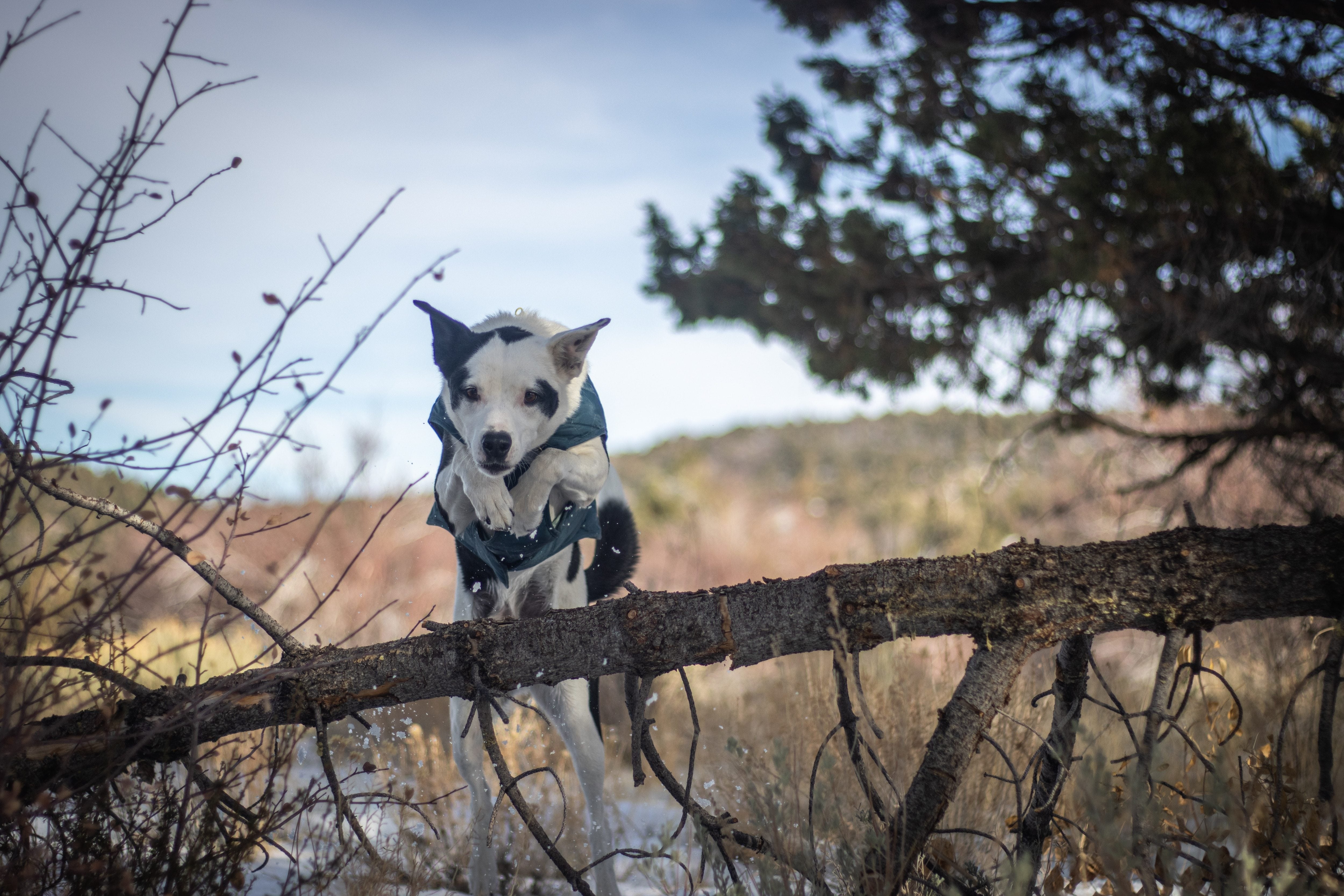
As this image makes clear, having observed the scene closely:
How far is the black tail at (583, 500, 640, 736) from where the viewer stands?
10.5 feet

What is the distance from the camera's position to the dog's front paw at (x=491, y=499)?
245 cm

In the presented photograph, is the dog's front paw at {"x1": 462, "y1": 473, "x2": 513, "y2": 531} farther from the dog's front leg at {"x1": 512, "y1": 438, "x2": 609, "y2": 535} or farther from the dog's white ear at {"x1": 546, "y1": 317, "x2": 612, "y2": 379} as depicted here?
the dog's white ear at {"x1": 546, "y1": 317, "x2": 612, "y2": 379}

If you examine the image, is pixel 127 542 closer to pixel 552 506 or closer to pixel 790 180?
pixel 790 180

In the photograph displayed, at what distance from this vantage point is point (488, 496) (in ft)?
8.02

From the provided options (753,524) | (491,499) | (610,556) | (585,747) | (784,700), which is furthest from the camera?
(753,524)

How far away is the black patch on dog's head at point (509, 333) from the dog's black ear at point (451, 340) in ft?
0.12

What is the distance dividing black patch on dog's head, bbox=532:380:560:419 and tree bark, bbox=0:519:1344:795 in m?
0.64

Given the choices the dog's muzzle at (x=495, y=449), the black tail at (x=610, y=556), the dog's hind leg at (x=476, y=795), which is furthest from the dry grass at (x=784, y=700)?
the black tail at (x=610, y=556)

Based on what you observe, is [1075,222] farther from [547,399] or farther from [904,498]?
[904,498]

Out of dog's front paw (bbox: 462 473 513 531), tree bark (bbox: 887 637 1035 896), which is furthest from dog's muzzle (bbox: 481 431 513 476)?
tree bark (bbox: 887 637 1035 896)

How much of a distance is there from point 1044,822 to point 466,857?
240 centimetres

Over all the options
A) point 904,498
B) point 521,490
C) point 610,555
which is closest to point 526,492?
point 521,490

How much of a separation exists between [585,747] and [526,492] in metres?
1.04

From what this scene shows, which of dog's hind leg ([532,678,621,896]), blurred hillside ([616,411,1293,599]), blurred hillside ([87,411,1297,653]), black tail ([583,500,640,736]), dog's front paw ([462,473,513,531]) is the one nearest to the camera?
dog's front paw ([462,473,513,531])
